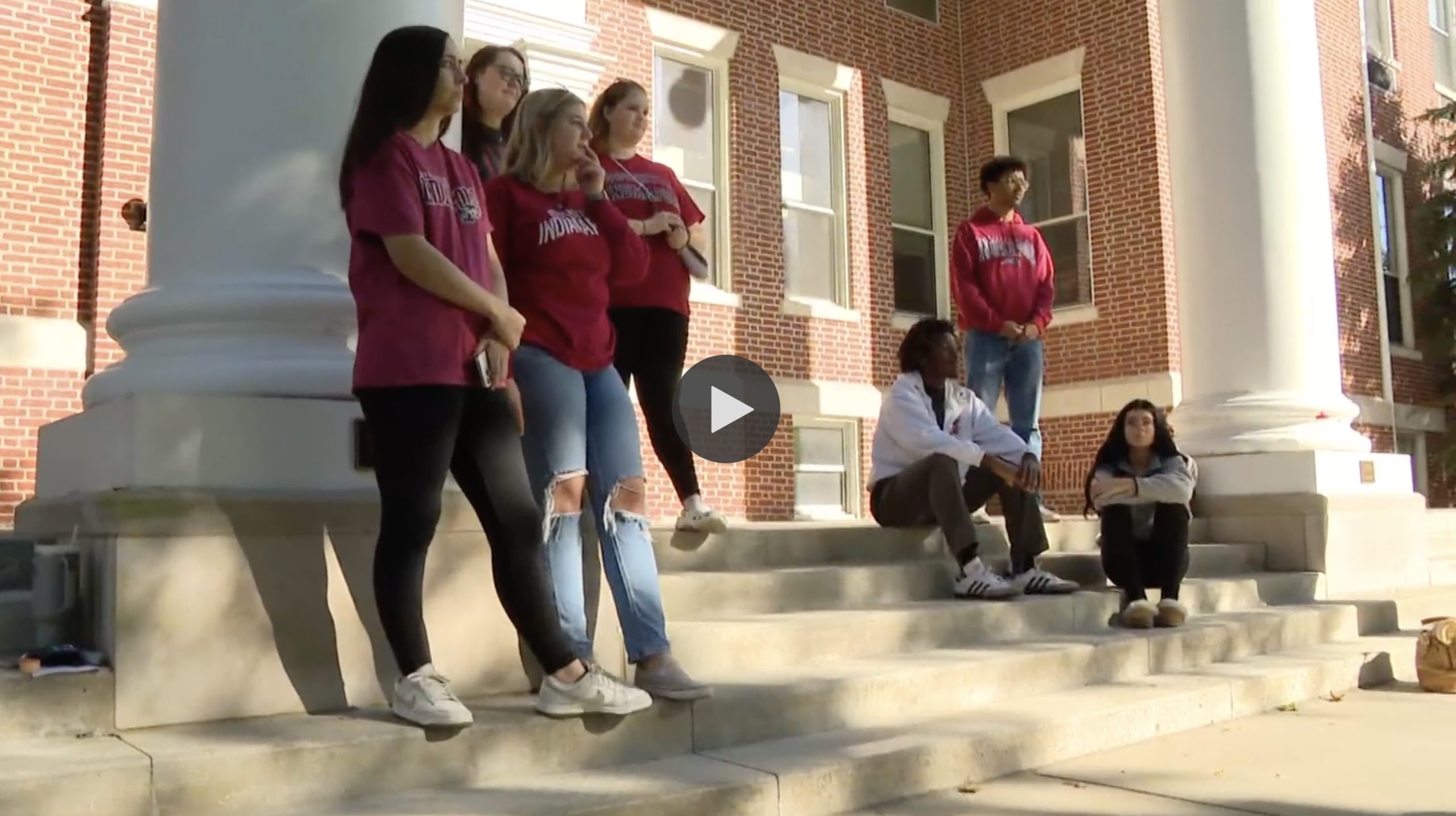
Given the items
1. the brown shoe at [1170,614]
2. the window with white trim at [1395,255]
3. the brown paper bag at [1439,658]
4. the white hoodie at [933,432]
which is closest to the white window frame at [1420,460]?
the window with white trim at [1395,255]

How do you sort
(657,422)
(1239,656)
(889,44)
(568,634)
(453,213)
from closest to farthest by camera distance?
(453,213) < (568,634) < (657,422) < (1239,656) < (889,44)

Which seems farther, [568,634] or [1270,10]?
→ [1270,10]

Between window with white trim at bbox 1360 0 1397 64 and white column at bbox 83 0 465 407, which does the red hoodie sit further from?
window with white trim at bbox 1360 0 1397 64

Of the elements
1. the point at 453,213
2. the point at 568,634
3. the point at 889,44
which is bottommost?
the point at 568,634

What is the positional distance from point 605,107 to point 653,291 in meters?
0.70

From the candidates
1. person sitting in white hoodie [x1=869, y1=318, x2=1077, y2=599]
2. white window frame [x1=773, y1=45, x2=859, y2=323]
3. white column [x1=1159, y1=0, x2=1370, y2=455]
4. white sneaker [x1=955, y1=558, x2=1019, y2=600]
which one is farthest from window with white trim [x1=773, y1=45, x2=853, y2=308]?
white sneaker [x1=955, y1=558, x2=1019, y2=600]

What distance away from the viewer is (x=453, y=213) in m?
3.27

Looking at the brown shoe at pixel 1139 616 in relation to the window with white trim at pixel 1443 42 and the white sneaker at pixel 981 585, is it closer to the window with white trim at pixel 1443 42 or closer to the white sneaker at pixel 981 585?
the white sneaker at pixel 981 585

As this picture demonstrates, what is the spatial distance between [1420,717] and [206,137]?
16.4 ft

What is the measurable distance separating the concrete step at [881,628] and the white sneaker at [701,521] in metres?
0.44

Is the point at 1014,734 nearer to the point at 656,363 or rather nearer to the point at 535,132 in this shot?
the point at 656,363

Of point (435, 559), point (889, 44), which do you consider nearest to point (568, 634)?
point (435, 559)

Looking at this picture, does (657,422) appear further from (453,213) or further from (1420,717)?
(1420,717)

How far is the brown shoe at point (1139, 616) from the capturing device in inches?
218
